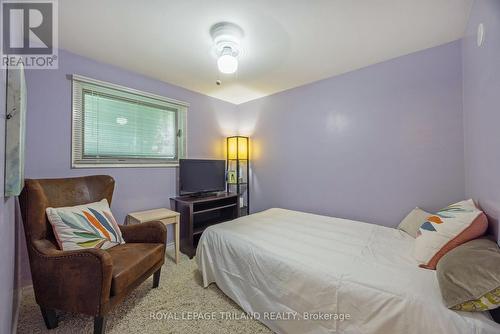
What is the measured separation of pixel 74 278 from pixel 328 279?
1.58 meters

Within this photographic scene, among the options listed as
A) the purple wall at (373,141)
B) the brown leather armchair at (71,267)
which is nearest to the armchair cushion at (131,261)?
the brown leather armchair at (71,267)

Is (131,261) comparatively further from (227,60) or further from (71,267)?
(227,60)

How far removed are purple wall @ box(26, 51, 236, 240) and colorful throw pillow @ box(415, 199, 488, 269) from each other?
108 inches

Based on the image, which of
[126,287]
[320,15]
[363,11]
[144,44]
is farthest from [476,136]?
[144,44]

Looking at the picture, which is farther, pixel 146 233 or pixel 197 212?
pixel 197 212

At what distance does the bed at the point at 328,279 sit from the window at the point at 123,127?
1462 millimetres

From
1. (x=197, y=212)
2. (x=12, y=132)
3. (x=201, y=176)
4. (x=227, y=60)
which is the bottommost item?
(x=197, y=212)

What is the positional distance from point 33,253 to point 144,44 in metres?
1.91

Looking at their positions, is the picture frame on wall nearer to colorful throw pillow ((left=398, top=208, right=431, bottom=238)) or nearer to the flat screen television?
the flat screen television

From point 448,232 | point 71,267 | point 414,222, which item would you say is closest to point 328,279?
point 448,232

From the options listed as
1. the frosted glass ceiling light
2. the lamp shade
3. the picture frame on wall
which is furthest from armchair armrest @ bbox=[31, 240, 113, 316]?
the lamp shade

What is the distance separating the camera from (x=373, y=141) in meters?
2.34

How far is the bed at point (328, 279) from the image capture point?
0.96m

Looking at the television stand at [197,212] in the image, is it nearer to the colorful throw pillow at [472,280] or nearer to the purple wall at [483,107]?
the colorful throw pillow at [472,280]
